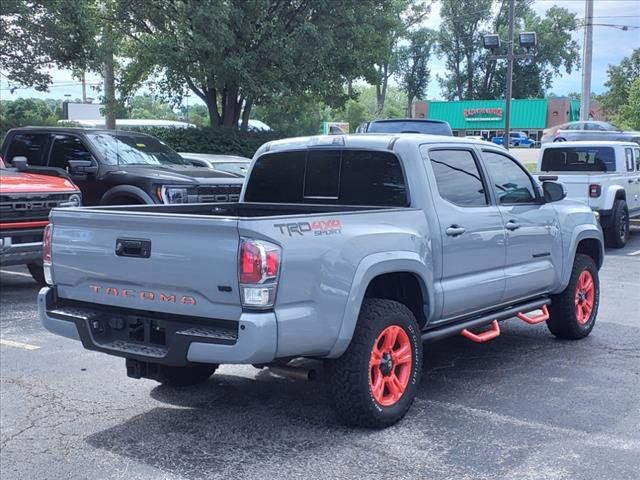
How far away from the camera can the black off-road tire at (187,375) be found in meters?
5.59

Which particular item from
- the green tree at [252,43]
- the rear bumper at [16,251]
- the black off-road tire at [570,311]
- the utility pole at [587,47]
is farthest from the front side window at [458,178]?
the utility pole at [587,47]

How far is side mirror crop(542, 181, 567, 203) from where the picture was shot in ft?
22.0

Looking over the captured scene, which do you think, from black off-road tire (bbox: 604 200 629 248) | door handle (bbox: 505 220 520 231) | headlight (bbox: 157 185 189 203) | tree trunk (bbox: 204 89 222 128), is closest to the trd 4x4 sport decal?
door handle (bbox: 505 220 520 231)

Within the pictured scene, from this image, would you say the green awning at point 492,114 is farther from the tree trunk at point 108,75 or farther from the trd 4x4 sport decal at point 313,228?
the trd 4x4 sport decal at point 313,228

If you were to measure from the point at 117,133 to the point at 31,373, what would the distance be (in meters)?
6.11

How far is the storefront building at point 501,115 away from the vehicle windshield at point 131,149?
59.3m

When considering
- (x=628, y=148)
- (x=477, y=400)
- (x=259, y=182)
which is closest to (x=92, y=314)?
(x=259, y=182)

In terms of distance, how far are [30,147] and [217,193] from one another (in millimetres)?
3218

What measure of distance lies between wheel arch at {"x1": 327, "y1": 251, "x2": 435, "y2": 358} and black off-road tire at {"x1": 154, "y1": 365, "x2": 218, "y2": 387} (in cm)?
138

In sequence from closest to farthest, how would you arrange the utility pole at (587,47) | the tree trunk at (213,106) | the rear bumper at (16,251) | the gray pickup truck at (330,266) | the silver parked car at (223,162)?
the gray pickup truck at (330,266), the rear bumper at (16,251), the silver parked car at (223,162), the tree trunk at (213,106), the utility pole at (587,47)

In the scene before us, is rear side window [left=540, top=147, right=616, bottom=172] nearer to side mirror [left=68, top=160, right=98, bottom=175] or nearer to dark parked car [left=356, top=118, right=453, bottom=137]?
dark parked car [left=356, top=118, right=453, bottom=137]

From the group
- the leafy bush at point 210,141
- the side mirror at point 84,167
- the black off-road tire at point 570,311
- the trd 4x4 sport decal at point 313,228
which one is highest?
the leafy bush at point 210,141

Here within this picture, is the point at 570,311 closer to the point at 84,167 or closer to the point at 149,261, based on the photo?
the point at 149,261

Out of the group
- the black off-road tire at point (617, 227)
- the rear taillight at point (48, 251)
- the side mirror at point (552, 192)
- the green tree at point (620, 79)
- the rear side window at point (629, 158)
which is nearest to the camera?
the rear taillight at point (48, 251)
